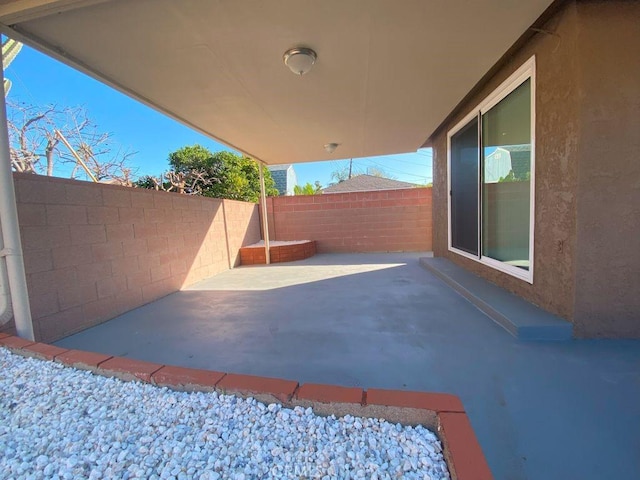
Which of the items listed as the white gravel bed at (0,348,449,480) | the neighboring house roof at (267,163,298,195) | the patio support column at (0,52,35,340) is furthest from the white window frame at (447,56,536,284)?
the neighboring house roof at (267,163,298,195)

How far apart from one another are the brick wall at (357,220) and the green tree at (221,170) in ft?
13.7

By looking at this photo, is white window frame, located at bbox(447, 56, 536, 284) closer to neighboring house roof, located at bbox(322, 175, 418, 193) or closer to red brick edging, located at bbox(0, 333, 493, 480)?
red brick edging, located at bbox(0, 333, 493, 480)

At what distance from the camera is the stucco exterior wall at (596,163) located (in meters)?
2.04

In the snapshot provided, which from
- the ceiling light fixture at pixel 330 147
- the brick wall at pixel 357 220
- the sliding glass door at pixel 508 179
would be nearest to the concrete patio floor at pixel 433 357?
the sliding glass door at pixel 508 179

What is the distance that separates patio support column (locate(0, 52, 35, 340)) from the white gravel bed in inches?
34.9

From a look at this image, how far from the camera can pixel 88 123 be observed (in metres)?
7.01

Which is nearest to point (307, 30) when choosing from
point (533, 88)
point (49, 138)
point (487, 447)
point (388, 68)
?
point (388, 68)

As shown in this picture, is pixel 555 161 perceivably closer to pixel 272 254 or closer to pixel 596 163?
pixel 596 163

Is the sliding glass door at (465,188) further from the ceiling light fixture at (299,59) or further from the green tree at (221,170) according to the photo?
the green tree at (221,170)

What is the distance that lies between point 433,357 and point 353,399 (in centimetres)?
114

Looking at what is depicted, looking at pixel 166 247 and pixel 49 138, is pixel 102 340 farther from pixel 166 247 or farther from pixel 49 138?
pixel 49 138

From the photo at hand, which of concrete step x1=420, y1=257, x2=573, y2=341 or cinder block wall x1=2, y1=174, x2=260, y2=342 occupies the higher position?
cinder block wall x1=2, y1=174, x2=260, y2=342

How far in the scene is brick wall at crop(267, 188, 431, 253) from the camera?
299 inches

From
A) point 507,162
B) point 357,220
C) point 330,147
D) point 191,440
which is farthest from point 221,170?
point 191,440
